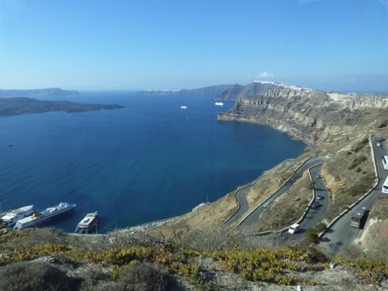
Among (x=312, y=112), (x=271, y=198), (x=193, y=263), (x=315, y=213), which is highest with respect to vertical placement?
(x=193, y=263)

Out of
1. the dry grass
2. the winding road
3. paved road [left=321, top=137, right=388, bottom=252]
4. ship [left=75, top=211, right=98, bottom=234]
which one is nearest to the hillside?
paved road [left=321, top=137, right=388, bottom=252]

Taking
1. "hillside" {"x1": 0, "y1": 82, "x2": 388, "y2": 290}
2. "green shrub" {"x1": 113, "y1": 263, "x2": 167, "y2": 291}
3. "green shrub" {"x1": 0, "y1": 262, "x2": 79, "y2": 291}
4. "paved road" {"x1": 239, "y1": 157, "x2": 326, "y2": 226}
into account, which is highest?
"green shrub" {"x1": 0, "y1": 262, "x2": 79, "y2": 291}

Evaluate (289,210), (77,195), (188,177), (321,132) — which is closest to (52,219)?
(77,195)

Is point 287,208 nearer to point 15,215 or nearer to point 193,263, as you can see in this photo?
point 193,263

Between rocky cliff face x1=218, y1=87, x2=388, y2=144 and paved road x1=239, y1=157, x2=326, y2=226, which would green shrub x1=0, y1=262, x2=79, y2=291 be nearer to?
paved road x1=239, y1=157, x2=326, y2=226

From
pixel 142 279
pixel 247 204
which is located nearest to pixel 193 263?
pixel 142 279

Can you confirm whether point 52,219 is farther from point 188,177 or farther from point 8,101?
point 8,101
